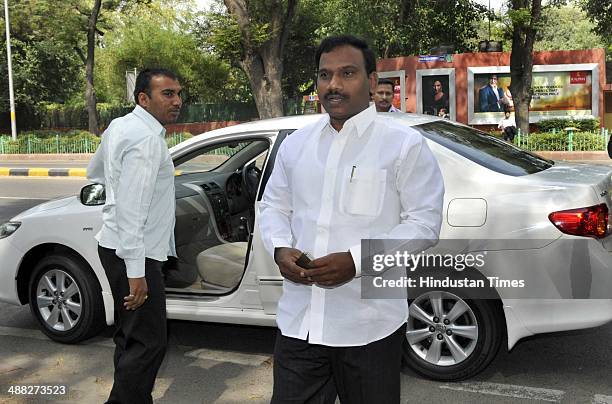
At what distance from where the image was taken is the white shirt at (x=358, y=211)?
2158 mm

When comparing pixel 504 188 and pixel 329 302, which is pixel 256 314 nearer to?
pixel 504 188

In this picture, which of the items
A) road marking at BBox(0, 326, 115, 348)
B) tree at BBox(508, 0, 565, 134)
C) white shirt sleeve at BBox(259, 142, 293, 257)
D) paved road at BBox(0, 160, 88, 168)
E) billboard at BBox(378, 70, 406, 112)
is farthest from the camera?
billboard at BBox(378, 70, 406, 112)

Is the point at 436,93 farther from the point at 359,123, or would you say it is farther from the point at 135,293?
the point at 359,123

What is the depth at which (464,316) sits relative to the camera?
Answer: 392cm

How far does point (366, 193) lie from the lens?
7.08 feet

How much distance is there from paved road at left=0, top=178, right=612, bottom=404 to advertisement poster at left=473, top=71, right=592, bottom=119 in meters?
19.0

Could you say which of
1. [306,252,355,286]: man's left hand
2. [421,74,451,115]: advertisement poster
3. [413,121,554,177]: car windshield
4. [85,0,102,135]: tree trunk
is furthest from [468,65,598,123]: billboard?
[306,252,355,286]: man's left hand

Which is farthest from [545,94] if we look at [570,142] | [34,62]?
[34,62]

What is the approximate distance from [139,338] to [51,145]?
2480cm

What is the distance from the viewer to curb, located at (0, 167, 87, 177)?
18.6 m

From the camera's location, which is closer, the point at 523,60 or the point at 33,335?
the point at 33,335

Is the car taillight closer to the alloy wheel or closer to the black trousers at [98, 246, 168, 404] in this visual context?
the alloy wheel

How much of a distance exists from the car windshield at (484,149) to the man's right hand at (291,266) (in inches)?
80.7

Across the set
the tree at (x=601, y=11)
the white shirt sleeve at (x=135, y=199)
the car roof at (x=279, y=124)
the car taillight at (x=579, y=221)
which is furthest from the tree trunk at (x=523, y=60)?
the white shirt sleeve at (x=135, y=199)
